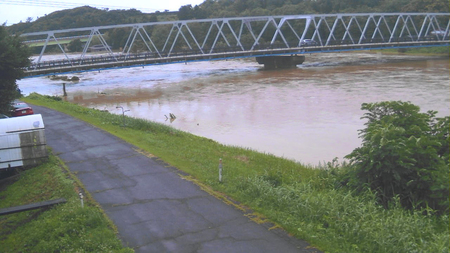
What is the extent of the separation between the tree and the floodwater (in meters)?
9.41

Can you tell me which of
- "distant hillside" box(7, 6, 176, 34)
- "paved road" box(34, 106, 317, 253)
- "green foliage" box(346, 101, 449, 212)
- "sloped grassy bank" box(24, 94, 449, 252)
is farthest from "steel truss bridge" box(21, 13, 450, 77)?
"green foliage" box(346, 101, 449, 212)

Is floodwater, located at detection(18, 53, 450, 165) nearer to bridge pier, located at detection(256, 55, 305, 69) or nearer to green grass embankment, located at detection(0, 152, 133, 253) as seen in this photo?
bridge pier, located at detection(256, 55, 305, 69)

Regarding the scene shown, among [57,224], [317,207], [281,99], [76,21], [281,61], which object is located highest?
[76,21]

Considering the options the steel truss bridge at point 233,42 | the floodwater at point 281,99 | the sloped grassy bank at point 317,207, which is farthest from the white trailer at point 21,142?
the steel truss bridge at point 233,42

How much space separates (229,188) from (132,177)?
302cm

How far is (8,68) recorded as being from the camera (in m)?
18.0


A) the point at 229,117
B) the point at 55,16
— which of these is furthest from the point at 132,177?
the point at 55,16

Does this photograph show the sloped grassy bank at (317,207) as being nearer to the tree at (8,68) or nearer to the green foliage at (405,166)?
the green foliage at (405,166)

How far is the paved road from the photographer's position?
796 centimetres

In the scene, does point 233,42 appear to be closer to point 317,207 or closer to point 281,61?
point 281,61

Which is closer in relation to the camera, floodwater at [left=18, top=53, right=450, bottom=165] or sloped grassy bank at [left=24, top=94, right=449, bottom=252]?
sloped grassy bank at [left=24, top=94, right=449, bottom=252]

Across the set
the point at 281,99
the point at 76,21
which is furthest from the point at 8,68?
the point at 76,21

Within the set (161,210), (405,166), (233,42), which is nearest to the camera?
(405,166)

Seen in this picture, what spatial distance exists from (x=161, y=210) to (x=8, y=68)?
12071 millimetres
